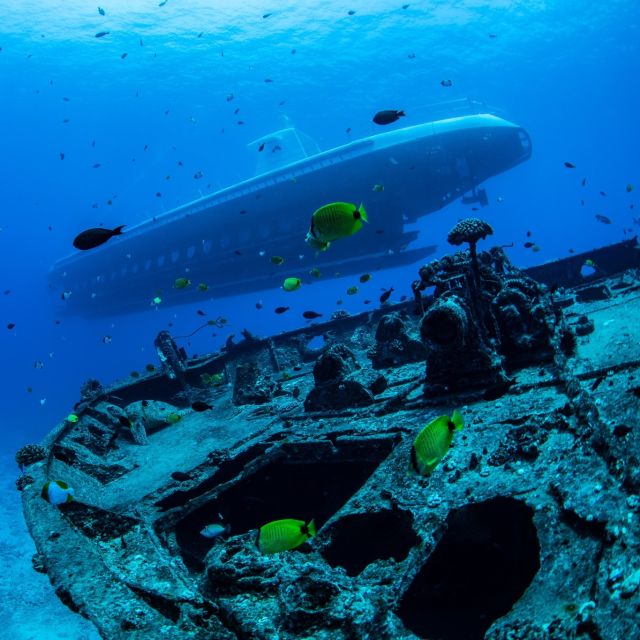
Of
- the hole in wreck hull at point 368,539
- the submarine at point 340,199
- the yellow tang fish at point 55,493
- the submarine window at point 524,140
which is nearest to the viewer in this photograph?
the hole in wreck hull at point 368,539

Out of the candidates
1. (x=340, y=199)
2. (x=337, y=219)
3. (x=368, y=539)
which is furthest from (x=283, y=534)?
(x=340, y=199)

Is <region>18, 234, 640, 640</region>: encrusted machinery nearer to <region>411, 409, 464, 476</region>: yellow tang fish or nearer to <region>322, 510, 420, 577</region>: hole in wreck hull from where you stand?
<region>322, 510, 420, 577</region>: hole in wreck hull

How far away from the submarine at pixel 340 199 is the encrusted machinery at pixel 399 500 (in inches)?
670

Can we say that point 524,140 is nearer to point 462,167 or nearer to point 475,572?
point 462,167

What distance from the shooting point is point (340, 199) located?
3044 cm

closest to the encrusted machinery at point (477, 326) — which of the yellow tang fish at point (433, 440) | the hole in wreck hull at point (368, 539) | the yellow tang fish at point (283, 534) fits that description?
the hole in wreck hull at point (368, 539)

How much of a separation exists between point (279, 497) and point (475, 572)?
12.6 feet

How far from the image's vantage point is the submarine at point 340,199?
27703 mm

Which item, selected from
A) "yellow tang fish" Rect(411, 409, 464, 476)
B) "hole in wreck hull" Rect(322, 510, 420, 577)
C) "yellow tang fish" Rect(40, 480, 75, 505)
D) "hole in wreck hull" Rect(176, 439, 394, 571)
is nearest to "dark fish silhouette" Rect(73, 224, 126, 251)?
"yellow tang fish" Rect(40, 480, 75, 505)

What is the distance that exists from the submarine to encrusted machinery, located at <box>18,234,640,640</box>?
17014 millimetres

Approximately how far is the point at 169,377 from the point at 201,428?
5.13 m

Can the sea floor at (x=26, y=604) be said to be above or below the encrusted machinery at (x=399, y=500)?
below

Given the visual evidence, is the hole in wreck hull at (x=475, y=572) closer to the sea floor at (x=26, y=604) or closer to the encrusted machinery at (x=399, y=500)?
the encrusted machinery at (x=399, y=500)

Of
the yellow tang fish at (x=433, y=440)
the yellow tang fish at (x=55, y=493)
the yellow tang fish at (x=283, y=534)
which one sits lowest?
the yellow tang fish at (x=55, y=493)
